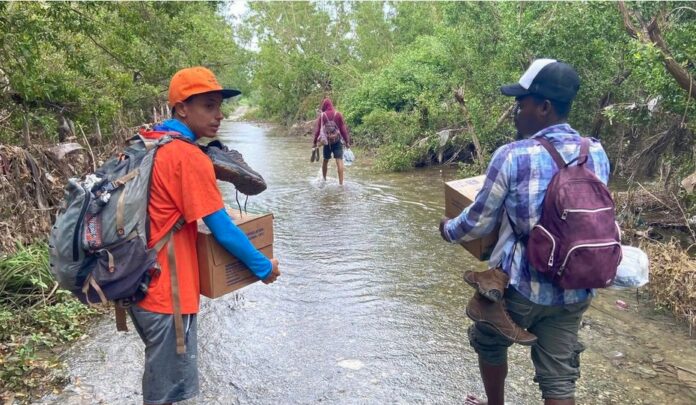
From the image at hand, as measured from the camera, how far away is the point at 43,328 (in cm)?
453

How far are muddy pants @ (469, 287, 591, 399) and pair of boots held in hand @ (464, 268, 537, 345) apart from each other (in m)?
0.06

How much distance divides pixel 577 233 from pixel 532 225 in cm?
21

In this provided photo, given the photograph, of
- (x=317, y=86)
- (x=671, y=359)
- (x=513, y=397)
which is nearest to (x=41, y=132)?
(x=513, y=397)

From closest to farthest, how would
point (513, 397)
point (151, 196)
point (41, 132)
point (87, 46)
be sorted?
point (151, 196) → point (513, 397) → point (41, 132) → point (87, 46)

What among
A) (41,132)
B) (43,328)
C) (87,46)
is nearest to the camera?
(43,328)

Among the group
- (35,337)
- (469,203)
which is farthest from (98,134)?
(469,203)

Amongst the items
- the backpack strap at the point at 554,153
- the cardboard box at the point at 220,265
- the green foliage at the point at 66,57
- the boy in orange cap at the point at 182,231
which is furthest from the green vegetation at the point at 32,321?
the backpack strap at the point at 554,153

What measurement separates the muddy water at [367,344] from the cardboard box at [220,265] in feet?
3.95

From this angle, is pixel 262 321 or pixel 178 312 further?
pixel 262 321

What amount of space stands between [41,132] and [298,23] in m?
26.2

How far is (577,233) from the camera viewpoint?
2.31 meters

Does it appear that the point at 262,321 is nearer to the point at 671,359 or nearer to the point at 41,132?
the point at 671,359

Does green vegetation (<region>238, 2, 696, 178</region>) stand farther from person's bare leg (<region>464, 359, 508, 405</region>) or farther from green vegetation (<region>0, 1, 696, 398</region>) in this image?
person's bare leg (<region>464, 359, 508, 405</region>)

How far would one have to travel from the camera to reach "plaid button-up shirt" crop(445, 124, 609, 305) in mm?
2453
